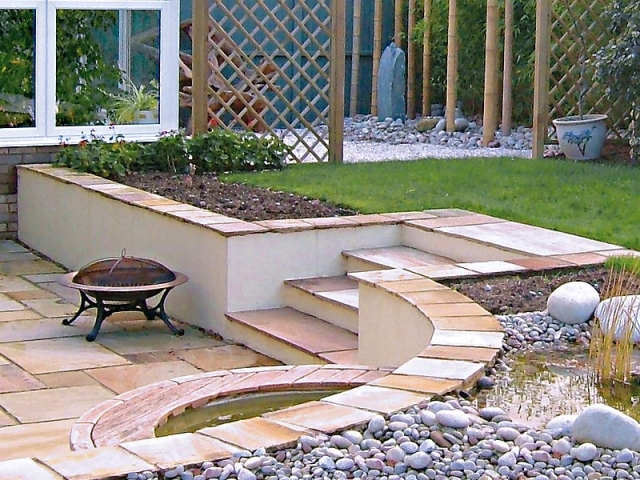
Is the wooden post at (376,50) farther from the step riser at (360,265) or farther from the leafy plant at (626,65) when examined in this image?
the step riser at (360,265)

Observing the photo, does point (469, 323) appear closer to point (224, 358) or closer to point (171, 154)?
point (224, 358)

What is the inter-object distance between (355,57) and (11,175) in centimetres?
568

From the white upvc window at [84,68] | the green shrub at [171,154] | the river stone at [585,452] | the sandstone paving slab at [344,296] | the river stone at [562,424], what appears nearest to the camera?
the river stone at [585,452]

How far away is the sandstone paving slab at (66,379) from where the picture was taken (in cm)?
449

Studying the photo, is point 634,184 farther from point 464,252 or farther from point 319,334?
point 319,334

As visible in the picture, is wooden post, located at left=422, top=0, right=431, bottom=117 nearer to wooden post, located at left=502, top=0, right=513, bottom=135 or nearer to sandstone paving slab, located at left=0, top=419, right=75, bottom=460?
wooden post, located at left=502, top=0, right=513, bottom=135

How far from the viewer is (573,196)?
663 centimetres

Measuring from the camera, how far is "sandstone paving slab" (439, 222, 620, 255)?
16.4 feet

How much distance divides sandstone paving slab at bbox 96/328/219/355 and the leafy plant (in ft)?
14.2

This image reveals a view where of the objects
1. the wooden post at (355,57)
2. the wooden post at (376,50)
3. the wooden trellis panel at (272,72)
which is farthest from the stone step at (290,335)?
the wooden post at (355,57)

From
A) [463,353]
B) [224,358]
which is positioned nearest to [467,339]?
[463,353]

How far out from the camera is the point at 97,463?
2.58m

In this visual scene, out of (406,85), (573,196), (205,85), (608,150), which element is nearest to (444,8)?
(406,85)

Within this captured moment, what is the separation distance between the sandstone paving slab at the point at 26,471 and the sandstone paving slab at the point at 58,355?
2.06 m
